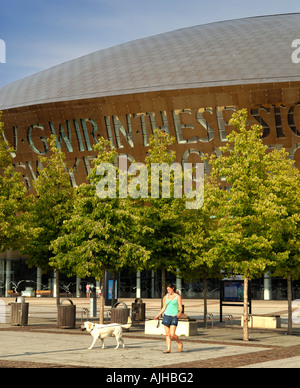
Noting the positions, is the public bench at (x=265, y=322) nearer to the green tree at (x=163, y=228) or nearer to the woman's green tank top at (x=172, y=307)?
the green tree at (x=163, y=228)

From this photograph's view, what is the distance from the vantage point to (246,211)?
69.6 feet

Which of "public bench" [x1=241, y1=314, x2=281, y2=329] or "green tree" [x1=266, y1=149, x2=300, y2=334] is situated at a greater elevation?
"green tree" [x1=266, y1=149, x2=300, y2=334]

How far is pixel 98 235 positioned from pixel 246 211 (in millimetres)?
5434

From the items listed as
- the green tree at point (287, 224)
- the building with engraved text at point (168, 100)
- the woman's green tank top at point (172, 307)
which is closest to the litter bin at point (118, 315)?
the green tree at point (287, 224)

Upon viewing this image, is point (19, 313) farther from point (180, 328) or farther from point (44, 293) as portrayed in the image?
point (44, 293)

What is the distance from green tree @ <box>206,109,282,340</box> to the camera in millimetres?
20516

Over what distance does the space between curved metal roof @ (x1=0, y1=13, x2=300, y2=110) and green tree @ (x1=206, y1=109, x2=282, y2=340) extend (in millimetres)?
24346

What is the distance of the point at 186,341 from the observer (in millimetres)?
18688

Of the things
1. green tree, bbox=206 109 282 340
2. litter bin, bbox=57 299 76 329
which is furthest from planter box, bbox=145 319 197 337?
A: litter bin, bbox=57 299 76 329

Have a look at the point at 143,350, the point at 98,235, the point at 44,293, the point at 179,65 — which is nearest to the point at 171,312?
the point at 143,350

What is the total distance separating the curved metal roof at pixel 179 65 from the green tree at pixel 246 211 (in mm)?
24346

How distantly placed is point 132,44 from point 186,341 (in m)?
49.5

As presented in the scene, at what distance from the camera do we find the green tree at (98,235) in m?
22.0

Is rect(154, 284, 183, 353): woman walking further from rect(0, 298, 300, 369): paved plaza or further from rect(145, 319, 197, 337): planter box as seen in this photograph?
rect(145, 319, 197, 337): planter box
